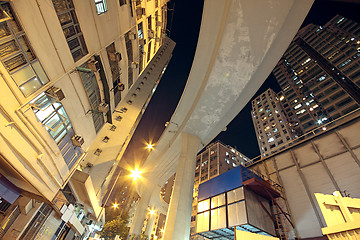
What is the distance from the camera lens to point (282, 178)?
1302 centimetres

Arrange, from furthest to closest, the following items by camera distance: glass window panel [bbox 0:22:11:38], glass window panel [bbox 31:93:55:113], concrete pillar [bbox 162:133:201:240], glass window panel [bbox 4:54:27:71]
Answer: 1. concrete pillar [bbox 162:133:201:240]
2. glass window panel [bbox 31:93:55:113]
3. glass window panel [bbox 4:54:27:71]
4. glass window panel [bbox 0:22:11:38]

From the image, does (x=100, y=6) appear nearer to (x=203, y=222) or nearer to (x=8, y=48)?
(x=8, y=48)

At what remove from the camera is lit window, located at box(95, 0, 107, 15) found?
1062 centimetres

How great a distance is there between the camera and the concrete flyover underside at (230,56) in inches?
431

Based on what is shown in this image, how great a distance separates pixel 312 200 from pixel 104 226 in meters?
31.5

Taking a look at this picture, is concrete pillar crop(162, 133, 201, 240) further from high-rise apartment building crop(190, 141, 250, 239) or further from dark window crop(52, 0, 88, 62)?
high-rise apartment building crop(190, 141, 250, 239)

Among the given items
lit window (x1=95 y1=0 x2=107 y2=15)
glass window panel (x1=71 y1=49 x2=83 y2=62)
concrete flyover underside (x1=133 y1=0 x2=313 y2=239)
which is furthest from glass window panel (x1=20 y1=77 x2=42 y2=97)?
concrete flyover underside (x1=133 y1=0 x2=313 y2=239)

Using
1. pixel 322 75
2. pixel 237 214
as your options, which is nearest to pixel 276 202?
pixel 237 214

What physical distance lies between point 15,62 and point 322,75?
72.1 m

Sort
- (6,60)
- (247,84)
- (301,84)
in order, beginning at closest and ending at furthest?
(6,60), (247,84), (301,84)

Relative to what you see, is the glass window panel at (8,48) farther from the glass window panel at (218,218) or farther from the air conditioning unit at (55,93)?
the glass window panel at (218,218)

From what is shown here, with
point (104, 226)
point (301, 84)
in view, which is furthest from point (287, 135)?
point (104, 226)

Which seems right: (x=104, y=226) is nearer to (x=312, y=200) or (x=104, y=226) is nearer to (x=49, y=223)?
(x=49, y=223)

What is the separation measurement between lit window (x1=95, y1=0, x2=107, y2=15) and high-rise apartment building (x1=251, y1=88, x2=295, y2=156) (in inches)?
1939
